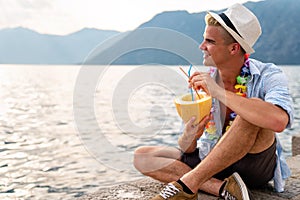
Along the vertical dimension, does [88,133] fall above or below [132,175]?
below

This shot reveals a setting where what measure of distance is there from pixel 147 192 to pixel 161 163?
281mm

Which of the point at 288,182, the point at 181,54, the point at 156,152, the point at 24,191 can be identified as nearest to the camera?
the point at 181,54

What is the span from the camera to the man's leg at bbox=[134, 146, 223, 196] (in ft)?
10.8

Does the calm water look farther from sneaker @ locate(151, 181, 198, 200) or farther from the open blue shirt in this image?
sneaker @ locate(151, 181, 198, 200)

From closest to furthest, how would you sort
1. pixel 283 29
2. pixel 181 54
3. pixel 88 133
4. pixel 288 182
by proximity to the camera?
1. pixel 181 54
2. pixel 288 182
3. pixel 88 133
4. pixel 283 29

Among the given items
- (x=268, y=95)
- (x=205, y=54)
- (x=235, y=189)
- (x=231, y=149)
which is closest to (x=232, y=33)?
(x=205, y=54)

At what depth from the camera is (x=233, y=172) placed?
3096 millimetres

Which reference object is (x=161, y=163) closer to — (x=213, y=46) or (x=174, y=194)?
(x=174, y=194)

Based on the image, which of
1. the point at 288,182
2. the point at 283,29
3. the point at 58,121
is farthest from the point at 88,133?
the point at 283,29

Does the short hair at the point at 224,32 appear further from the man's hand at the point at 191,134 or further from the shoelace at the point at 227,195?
the shoelace at the point at 227,195

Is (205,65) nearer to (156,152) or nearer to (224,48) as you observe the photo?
(224,48)

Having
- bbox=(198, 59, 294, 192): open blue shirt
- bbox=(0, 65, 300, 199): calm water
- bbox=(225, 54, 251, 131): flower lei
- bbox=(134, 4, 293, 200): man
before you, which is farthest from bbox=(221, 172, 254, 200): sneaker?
bbox=(0, 65, 300, 199): calm water

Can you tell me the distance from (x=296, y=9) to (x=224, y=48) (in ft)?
545

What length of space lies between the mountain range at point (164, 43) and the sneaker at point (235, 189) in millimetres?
851
